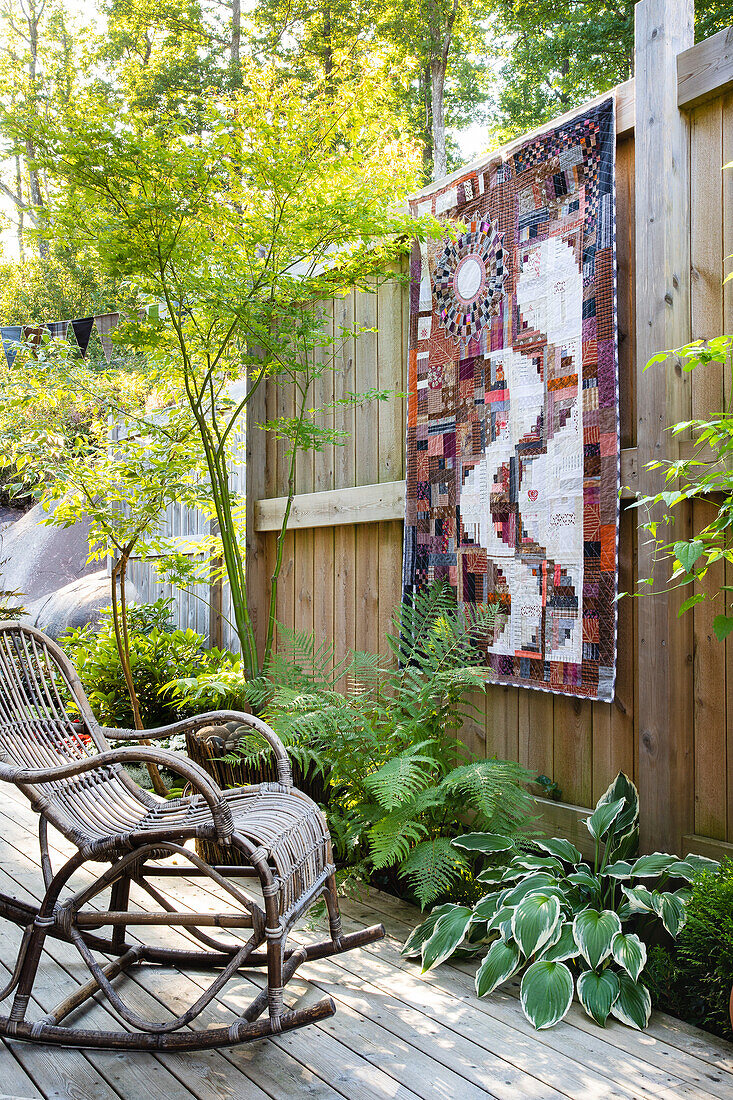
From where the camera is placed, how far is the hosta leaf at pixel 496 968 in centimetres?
192

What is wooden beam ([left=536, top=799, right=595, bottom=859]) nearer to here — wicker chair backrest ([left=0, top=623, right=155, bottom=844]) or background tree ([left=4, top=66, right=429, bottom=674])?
wicker chair backrest ([left=0, top=623, right=155, bottom=844])

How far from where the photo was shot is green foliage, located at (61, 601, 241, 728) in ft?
15.1

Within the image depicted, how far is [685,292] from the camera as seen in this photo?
2.20m

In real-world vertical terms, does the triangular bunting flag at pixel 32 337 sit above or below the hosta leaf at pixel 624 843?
above

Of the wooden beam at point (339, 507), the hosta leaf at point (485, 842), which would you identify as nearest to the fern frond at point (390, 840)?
the hosta leaf at point (485, 842)

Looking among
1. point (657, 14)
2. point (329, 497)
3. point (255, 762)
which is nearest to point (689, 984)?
point (255, 762)

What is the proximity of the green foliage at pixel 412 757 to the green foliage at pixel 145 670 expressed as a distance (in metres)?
1.81

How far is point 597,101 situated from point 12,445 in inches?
119

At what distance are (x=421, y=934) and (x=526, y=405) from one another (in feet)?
5.14

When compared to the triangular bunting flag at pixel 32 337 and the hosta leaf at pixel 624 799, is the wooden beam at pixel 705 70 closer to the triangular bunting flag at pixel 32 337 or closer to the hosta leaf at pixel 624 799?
the hosta leaf at pixel 624 799

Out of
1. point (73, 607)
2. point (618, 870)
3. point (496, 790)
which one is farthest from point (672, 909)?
point (73, 607)

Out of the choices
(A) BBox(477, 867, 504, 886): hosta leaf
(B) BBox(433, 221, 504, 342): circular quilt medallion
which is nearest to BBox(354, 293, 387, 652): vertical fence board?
(B) BBox(433, 221, 504, 342): circular quilt medallion

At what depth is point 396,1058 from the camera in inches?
66.6

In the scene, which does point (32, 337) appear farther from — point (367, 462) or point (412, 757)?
point (412, 757)
